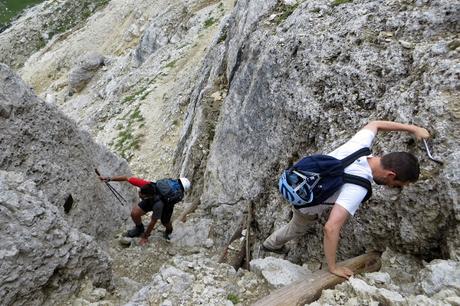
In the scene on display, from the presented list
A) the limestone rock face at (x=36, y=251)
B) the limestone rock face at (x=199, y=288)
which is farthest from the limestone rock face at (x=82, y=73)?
the limestone rock face at (x=199, y=288)

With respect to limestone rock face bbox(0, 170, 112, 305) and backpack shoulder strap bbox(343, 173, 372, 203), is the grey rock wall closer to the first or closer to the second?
backpack shoulder strap bbox(343, 173, 372, 203)

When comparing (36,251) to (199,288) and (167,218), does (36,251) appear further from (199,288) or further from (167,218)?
(167,218)

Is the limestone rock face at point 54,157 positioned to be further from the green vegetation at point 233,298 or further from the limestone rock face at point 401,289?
the limestone rock face at point 401,289

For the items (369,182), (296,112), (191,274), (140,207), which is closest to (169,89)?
(140,207)

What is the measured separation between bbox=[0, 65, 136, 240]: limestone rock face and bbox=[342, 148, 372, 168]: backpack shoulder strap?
20.1 feet

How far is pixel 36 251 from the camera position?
6.96m

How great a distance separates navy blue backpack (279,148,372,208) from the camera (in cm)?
623

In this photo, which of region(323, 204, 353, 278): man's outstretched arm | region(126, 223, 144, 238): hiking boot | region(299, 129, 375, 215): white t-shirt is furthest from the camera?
region(126, 223, 144, 238): hiking boot

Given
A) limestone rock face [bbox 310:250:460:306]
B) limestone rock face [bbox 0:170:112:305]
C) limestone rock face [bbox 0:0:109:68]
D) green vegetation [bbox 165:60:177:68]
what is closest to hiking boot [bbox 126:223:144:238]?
limestone rock face [bbox 0:170:112:305]

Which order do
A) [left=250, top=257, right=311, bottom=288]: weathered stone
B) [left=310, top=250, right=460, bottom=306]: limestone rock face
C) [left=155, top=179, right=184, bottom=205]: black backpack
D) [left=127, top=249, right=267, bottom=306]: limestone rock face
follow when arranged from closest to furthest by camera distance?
[left=310, top=250, right=460, bottom=306]: limestone rock face → [left=127, top=249, right=267, bottom=306]: limestone rock face → [left=250, top=257, right=311, bottom=288]: weathered stone → [left=155, top=179, right=184, bottom=205]: black backpack

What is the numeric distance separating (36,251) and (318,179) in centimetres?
434

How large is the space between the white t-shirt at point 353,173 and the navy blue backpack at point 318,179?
7cm

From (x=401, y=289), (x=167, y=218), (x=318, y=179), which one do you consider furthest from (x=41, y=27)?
(x=401, y=289)

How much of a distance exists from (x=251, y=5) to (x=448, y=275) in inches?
430
